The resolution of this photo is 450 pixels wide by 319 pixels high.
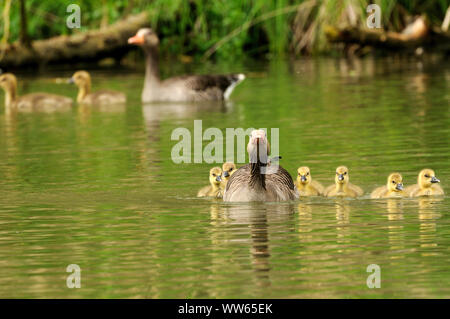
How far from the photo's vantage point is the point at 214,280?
365 inches

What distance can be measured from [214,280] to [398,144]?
7894 mm

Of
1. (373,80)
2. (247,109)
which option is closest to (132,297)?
(247,109)

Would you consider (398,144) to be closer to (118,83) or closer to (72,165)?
(72,165)

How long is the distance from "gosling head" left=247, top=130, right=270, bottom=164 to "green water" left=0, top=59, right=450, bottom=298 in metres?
0.52

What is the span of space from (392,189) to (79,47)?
71.9 feet

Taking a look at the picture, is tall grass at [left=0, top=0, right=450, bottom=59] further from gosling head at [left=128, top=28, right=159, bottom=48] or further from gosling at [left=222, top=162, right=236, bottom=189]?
gosling at [left=222, top=162, right=236, bottom=189]

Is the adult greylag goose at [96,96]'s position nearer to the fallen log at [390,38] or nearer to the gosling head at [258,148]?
the fallen log at [390,38]

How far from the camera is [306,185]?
43.9 feet

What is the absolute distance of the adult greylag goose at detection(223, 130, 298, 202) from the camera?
1240 cm

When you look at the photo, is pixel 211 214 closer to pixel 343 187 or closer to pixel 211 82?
pixel 343 187

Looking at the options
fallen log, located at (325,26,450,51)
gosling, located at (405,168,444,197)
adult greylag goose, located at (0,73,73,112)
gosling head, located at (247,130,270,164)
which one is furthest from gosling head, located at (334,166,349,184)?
fallen log, located at (325,26,450,51)

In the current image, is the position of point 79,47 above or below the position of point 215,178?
above

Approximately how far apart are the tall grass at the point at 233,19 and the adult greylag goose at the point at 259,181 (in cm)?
1874

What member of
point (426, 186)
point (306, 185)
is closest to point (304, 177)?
point (306, 185)
